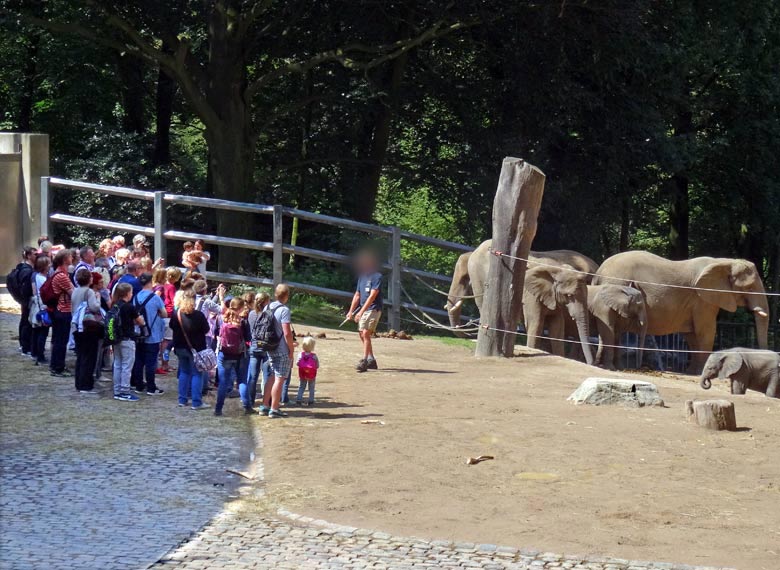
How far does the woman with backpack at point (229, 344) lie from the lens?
1255 centimetres

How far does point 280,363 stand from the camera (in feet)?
41.1

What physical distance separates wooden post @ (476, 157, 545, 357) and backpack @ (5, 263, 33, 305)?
603cm

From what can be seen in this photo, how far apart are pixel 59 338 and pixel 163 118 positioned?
593 inches

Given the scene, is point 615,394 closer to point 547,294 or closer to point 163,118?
point 547,294

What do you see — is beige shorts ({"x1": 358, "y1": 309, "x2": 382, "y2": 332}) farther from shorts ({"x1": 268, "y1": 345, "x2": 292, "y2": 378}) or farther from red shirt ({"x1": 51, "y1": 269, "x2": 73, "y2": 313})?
red shirt ({"x1": 51, "y1": 269, "x2": 73, "y2": 313})

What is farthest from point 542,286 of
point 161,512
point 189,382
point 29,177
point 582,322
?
point 161,512

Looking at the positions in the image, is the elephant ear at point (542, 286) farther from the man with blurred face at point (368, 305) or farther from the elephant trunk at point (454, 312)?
the man with blurred face at point (368, 305)

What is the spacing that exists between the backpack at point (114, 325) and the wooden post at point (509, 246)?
5744 mm

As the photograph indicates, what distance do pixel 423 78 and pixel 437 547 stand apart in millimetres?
18603

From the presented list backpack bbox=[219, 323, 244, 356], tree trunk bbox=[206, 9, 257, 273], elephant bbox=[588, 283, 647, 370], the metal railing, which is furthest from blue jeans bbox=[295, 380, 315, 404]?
tree trunk bbox=[206, 9, 257, 273]

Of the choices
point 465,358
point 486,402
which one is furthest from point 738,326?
point 486,402

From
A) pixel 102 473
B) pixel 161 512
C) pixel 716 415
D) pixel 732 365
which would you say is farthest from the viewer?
pixel 732 365

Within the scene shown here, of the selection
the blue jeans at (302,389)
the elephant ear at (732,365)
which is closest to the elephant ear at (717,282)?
the elephant ear at (732,365)

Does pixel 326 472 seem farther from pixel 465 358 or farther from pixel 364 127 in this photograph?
pixel 364 127
